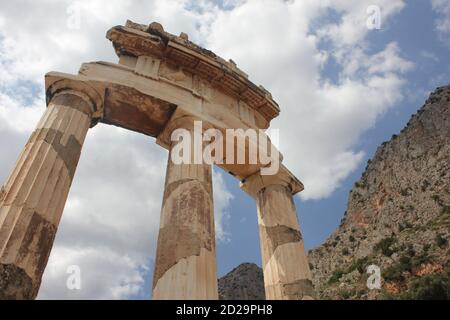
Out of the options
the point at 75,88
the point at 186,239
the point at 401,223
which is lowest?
the point at 186,239

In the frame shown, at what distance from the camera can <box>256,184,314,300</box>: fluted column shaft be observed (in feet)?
29.2

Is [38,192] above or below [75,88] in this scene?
below

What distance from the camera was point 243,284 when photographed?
3325 cm

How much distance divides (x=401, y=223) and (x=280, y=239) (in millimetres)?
59886

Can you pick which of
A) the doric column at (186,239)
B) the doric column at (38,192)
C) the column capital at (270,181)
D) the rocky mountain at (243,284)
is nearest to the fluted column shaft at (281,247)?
the column capital at (270,181)

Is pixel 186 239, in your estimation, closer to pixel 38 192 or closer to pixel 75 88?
pixel 38 192

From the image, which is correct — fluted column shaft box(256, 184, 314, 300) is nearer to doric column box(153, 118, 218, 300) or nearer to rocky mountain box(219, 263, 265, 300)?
doric column box(153, 118, 218, 300)

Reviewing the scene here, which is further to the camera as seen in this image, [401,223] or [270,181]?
[401,223]

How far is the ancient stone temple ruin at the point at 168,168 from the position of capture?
6062 millimetres

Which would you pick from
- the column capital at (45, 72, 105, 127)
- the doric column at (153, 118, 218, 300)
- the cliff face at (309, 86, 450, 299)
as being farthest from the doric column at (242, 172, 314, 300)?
the cliff face at (309, 86, 450, 299)

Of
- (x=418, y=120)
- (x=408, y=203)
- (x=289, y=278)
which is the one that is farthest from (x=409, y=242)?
(x=289, y=278)

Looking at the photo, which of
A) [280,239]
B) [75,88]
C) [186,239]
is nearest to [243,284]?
[280,239]

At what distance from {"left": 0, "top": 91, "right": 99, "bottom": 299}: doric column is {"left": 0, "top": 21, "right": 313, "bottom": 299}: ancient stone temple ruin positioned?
0.7 inches
